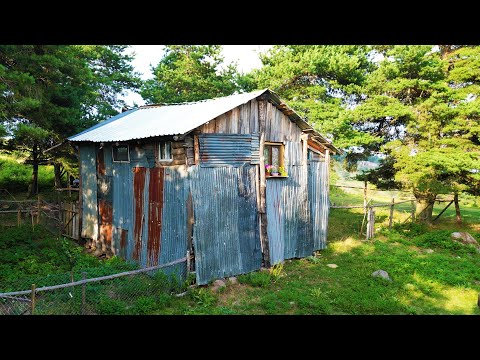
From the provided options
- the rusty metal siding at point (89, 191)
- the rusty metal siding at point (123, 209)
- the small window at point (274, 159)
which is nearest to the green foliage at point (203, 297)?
the rusty metal siding at point (123, 209)

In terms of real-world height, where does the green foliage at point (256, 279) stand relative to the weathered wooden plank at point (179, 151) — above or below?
below

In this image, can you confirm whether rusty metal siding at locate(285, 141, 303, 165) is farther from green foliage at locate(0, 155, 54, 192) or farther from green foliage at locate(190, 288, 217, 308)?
green foliage at locate(0, 155, 54, 192)

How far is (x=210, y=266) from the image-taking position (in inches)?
399

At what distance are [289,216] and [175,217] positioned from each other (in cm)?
473

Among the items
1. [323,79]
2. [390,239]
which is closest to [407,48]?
[323,79]

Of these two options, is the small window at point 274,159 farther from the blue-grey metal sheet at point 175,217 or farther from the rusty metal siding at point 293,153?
the blue-grey metal sheet at point 175,217

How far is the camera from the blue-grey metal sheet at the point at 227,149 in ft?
33.6

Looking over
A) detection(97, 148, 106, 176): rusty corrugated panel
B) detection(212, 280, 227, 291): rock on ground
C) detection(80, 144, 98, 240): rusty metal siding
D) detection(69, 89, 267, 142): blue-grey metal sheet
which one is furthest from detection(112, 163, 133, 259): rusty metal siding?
detection(212, 280, 227, 291): rock on ground

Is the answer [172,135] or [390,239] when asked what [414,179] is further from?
[172,135]

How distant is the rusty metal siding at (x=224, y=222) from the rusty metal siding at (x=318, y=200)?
144 inches

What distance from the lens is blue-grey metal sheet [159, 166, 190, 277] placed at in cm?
997

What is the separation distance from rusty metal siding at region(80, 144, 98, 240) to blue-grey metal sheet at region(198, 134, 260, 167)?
253 inches

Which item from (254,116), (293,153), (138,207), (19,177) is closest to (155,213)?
(138,207)
